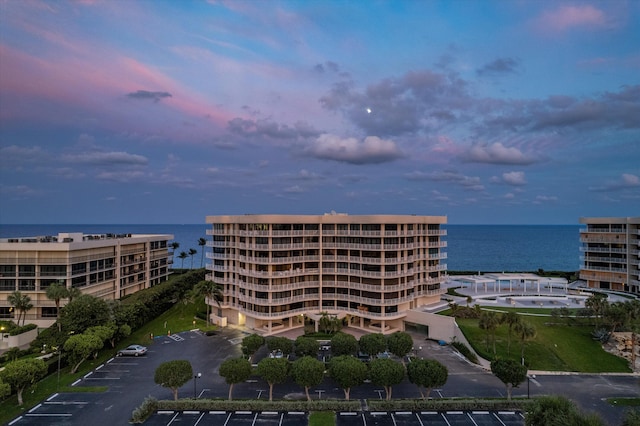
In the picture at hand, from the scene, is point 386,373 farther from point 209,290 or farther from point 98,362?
point 209,290

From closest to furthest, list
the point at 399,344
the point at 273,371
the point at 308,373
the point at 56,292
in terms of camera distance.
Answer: the point at 308,373 < the point at 273,371 < the point at 399,344 < the point at 56,292

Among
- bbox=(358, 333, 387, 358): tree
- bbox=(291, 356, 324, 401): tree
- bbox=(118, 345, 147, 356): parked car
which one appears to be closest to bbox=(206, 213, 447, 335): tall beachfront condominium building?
bbox=(358, 333, 387, 358): tree

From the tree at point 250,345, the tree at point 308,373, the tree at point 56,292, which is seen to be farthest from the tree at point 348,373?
the tree at point 56,292

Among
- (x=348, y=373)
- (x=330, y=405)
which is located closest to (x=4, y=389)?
(x=330, y=405)

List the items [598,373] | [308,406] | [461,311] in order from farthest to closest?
[461,311]
[598,373]
[308,406]

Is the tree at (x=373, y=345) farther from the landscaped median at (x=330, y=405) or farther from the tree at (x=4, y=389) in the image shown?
the tree at (x=4, y=389)

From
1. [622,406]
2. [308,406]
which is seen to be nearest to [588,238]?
[622,406]

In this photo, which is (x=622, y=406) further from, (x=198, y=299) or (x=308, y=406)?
(x=198, y=299)
